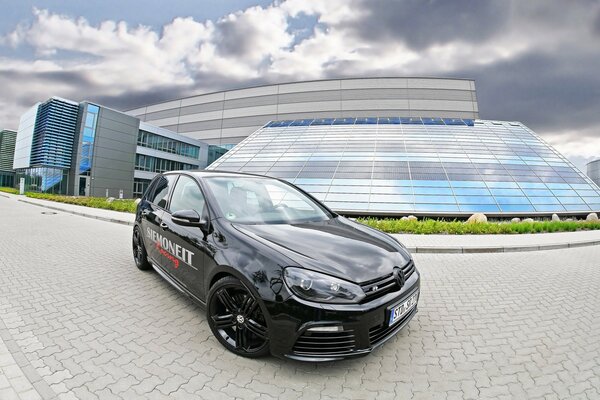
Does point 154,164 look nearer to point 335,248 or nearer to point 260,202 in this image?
point 260,202

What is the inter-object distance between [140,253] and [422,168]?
17078 millimetres

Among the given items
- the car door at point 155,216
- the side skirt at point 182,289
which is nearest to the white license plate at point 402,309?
the side skirt at point 182,289

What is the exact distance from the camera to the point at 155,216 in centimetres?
405

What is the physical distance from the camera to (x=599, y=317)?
3510mm

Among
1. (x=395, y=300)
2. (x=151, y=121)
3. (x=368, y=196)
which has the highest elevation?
(x=151, y=121)

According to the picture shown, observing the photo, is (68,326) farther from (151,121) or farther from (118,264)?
(151,121)

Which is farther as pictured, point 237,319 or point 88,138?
point 88,138

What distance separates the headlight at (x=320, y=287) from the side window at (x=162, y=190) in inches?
101

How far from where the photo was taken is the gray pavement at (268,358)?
7.11 ft

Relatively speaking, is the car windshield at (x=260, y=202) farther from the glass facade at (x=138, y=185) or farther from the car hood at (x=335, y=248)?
the glass facade at (x=138, y=185)

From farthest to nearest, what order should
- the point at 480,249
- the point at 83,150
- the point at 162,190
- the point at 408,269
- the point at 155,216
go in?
the point at 83,150, the point at 480,249, the point at 162,190, the point at 155,216, the point at 408,269

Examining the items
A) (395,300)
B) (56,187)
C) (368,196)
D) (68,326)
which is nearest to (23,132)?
(56,187)

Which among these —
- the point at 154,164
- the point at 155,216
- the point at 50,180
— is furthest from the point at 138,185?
the point at 155,216

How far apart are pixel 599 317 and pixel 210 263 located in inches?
183
